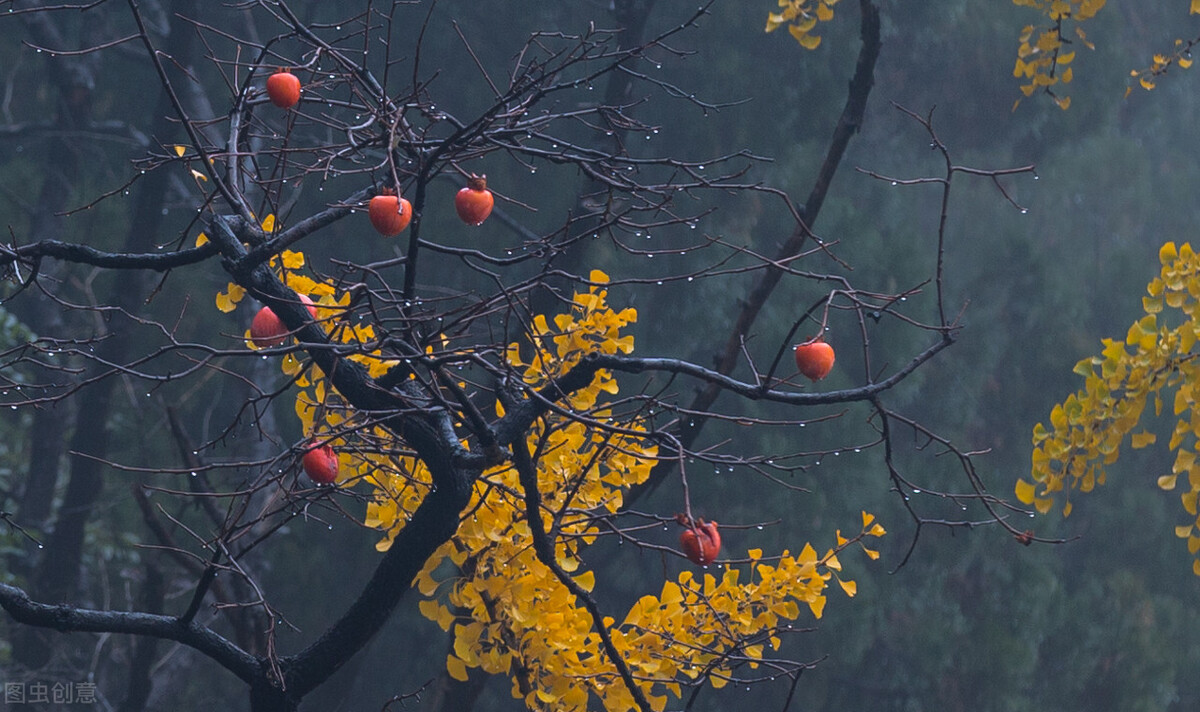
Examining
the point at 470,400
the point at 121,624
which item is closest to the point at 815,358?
the point at 470,400

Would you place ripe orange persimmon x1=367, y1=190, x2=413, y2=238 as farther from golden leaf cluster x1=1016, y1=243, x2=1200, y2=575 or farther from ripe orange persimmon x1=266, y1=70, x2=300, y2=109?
golden leaf cluster x1=1016, y1=243, x2=1200, y2=575

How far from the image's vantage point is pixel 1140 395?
2.71 m

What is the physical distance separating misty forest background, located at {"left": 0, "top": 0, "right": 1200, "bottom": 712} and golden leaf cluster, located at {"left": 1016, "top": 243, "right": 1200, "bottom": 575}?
3398mm

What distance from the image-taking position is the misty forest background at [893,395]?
6.28 m

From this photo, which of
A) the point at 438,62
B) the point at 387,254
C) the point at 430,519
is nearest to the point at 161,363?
the point at 387,254

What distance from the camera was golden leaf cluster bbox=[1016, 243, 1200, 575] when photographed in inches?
104

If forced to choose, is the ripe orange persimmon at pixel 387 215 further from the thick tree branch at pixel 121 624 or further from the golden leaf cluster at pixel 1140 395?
the golden leaf cluster at pixel 1140 395

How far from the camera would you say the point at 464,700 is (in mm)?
3541

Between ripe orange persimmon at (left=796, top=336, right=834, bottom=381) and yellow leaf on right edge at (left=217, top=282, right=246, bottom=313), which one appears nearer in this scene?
ripe orange persimmon at (left=796, top=336, right=834, bottom=381)

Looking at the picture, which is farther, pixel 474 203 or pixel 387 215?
pixel 474 203

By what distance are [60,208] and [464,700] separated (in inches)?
179

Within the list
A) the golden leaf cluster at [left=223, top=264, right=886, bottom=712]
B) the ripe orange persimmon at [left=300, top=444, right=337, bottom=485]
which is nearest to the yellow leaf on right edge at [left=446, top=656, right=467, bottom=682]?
the golden leaf cluster at [left=223, top=264, right=886, bottom=712]

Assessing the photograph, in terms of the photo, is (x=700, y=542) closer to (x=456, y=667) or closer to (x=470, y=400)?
(x=470, y=400)

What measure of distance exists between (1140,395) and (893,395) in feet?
13.6
